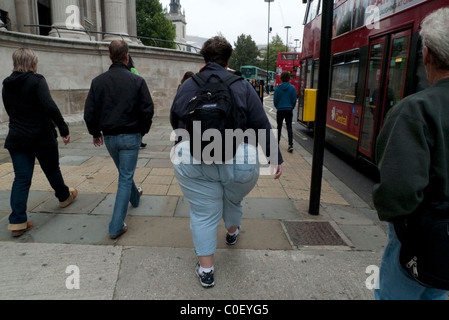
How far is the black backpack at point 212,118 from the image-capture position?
2.17 m

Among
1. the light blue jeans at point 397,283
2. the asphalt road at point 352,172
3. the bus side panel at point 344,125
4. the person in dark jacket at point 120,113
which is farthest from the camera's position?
the bus side panel at point 344,125

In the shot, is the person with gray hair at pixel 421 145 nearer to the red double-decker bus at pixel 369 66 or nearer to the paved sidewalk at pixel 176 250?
the paved sidewalk at pixel 176 250

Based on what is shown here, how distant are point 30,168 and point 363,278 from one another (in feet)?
10.6

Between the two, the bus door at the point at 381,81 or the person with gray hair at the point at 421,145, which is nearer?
the person with gray hair at the point at 421,145

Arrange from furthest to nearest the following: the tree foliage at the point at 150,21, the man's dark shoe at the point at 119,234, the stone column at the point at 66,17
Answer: the tree foliage at the point at 150,21, the stone column at the point at 66,17, the man's dark shoe at the point at 119,234

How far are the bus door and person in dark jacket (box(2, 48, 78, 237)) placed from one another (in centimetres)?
463

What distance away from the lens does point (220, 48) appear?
248 cm

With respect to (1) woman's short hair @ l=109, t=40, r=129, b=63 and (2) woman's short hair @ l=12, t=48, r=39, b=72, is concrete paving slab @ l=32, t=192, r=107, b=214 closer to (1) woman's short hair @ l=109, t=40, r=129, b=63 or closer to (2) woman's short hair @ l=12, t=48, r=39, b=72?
(2) woman's short hair @ l=12, t=48, r=39, b=72

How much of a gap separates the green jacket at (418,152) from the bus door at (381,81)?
399 centimetres

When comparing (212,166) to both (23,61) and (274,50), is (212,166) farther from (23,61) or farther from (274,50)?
(274,50)

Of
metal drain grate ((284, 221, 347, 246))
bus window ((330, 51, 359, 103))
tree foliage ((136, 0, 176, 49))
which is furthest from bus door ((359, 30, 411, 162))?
tree foliage ((136, 0, 176, 49))

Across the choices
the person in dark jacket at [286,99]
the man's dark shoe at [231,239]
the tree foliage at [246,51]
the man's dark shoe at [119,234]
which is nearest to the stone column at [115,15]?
the person in dark jacket at [286,99]

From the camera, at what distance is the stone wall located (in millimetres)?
9500

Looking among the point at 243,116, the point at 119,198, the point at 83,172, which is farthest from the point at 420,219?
the point at 83,172
